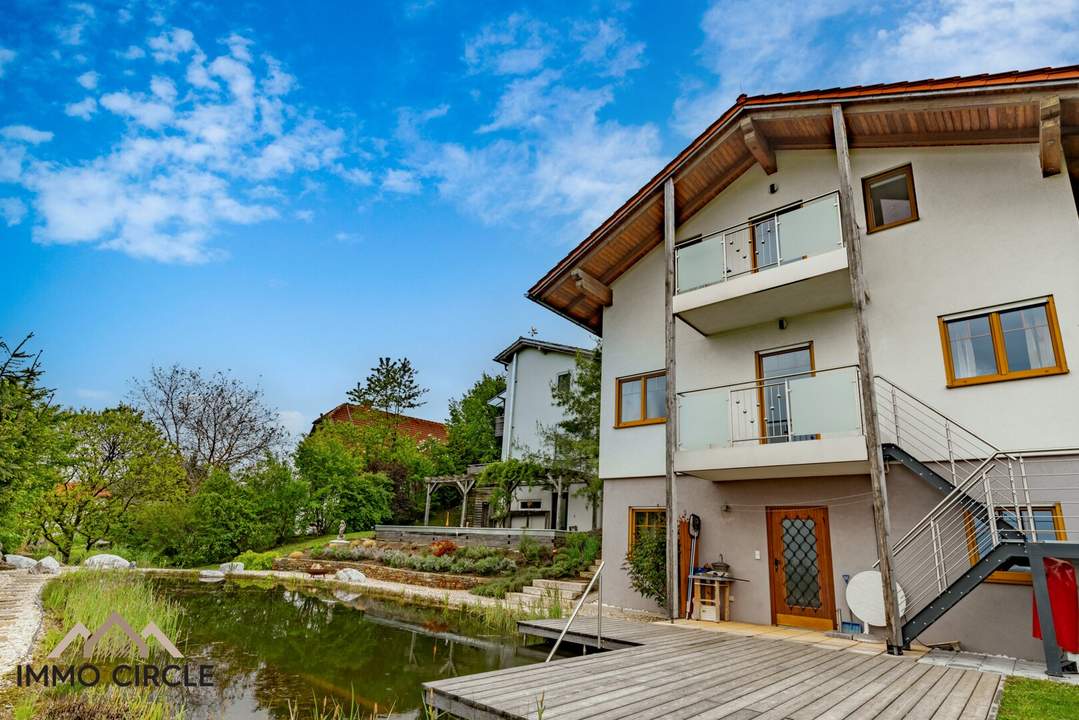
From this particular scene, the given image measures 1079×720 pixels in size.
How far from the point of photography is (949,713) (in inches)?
175

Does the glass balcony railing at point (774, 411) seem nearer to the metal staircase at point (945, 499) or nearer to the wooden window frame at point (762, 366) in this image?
the wooden window frame at point (762, 366)

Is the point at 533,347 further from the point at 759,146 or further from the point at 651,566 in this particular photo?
the point at 651,566

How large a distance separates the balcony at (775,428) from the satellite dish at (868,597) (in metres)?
1.60

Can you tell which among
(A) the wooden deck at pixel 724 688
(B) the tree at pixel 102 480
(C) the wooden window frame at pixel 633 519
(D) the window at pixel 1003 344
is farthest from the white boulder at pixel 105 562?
(D) the window at pixel 1003 344

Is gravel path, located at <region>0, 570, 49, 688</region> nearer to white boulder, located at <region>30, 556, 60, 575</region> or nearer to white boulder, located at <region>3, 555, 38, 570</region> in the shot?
white boulder, located at <region>30, 556, 60, 575</region>

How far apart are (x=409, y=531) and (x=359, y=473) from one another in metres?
6.61

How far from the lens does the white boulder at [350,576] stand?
16625mm

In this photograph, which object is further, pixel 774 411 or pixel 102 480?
pixel 102 480

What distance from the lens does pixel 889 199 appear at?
33.0 feet

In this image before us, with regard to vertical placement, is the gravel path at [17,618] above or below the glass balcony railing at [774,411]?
below

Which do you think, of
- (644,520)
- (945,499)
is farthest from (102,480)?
(945,499)

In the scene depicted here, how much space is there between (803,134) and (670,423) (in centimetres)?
597

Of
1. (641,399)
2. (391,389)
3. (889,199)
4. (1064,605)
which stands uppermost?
(391,389)

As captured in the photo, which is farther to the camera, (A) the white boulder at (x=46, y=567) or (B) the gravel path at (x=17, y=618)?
(A) the white boulder at (x=46, y=567)
